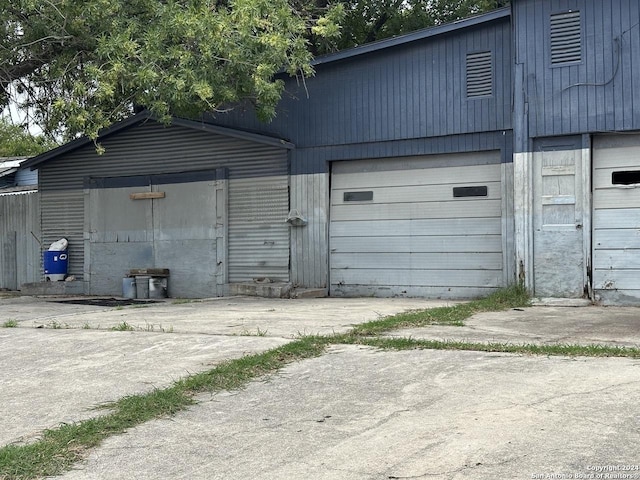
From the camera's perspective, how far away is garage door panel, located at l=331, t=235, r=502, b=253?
13383 millimetres

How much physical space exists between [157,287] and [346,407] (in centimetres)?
1163

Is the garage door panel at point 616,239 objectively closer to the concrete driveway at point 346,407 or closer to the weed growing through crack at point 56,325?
the concrete driveway at point 346,407

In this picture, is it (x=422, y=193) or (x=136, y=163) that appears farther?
(x=136, y=163)

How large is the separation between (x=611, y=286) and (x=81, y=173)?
1177 centimetres

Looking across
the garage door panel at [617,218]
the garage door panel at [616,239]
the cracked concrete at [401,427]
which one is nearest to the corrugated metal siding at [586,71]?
the garage door panel at [617,218]

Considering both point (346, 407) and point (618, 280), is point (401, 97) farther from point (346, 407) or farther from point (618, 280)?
point (346, 407)

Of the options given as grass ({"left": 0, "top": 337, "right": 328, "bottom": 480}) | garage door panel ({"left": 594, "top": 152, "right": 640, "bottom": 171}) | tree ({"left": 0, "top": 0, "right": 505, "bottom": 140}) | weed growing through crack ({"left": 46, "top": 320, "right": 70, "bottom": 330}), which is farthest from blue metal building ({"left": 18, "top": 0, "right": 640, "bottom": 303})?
grass ({"left": 0, "top": 337, "right": 328, "bottom": 480})

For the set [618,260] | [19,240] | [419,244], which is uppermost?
[19,240]

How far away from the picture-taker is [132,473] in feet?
14.1

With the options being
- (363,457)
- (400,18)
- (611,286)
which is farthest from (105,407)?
(400,18)

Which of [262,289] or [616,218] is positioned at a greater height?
[616,218]

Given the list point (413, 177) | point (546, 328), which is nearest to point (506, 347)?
point (546, 328)

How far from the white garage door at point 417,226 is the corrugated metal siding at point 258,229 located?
107 centimetres

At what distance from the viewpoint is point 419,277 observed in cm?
1399
